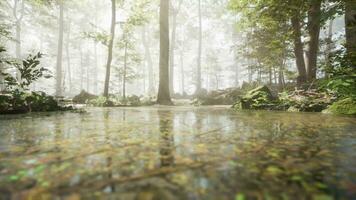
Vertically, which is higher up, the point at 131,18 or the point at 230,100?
the point at 131,18

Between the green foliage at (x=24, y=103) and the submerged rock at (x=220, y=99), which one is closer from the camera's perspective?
the green foliage at (x=24, y=103)

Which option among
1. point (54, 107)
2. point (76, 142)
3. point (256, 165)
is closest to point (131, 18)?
point (54, 107)

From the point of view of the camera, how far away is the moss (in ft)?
17.7

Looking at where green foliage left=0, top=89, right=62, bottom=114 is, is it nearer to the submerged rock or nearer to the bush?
the bush

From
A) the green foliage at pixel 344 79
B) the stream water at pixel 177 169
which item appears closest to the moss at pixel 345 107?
the green foliage at pixel 344 79

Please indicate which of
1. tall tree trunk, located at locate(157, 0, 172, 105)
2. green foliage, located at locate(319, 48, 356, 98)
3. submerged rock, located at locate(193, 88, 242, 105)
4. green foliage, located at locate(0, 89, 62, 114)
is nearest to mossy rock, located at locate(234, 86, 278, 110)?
green foliage, located at locate(319, 48, 356, 98)

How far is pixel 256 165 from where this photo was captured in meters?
1.43

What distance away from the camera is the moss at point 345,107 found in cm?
540

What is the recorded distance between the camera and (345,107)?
565cm

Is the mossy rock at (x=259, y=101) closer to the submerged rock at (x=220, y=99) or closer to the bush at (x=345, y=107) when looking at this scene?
the bush at (x=345, y=107)

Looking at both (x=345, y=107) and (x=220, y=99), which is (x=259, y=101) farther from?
(x=220, y=99)

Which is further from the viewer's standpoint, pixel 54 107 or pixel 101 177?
pixel 54 107

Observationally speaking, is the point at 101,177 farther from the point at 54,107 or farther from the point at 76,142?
the point at 54,107

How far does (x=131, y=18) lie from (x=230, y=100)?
7824 mm
